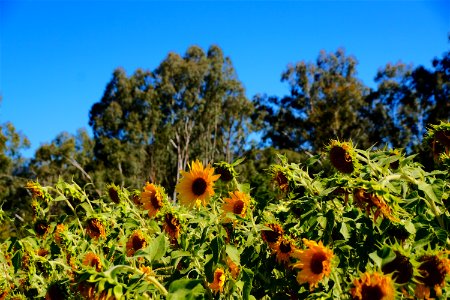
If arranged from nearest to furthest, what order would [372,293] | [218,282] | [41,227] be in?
[372,293]
[218,282]
[41,227]

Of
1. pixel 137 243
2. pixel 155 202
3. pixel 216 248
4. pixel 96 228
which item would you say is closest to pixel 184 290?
pixel 216 248

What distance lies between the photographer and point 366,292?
1.00 m

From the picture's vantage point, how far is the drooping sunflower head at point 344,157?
4.54ft

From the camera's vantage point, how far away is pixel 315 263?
1198 mm

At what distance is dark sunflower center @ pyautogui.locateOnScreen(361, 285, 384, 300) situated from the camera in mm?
984

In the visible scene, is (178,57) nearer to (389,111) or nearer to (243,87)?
(243,87)

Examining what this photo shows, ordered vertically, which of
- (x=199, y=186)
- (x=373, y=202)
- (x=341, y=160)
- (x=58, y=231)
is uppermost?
(x=58, y=231)

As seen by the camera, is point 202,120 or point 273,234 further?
point 202,120

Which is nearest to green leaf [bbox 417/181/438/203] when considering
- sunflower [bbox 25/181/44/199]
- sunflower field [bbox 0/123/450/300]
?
sunflower field [bbox 0/123/450/300]

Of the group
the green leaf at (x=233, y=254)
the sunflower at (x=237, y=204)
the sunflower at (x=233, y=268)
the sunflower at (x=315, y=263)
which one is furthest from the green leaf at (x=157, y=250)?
the sunflower at (x=237, y=204)

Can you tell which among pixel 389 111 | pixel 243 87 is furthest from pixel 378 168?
pixel 243 87

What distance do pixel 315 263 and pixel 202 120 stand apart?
86.8ft

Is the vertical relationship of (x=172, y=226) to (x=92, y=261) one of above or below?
above

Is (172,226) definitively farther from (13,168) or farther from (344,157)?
(13,168)
